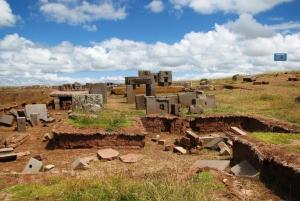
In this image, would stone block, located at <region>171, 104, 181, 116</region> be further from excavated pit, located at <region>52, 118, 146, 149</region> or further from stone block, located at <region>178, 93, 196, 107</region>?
excavated pit, located at <region>52, 118, 146, 149</region>

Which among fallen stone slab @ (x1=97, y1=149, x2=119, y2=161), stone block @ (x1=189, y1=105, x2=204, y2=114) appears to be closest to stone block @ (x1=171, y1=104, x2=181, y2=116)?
stone block @ (x1=189, y1=105, x2=204, y2=114)

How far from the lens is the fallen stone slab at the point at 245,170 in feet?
20.7

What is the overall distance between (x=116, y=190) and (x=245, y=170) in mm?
3449

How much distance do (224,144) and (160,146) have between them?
7.63 ft

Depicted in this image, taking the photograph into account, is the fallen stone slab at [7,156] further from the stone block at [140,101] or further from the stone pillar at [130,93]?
the stone pillar at [130,93]

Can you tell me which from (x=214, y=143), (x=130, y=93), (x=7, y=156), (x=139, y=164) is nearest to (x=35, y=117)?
(x=7, y=156)

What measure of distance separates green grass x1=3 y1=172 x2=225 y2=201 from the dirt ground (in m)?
0.34

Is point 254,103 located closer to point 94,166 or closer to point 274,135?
point 274,135

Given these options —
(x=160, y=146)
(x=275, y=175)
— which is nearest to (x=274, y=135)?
(x=275, y=175)

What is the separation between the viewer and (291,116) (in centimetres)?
1146

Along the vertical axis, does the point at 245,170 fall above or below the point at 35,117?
below

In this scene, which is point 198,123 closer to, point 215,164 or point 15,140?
point 215,164

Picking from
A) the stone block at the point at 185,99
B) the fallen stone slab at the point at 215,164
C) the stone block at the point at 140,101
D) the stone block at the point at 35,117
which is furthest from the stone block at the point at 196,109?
the stone block at the point at 35,117

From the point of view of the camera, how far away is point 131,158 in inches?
329
